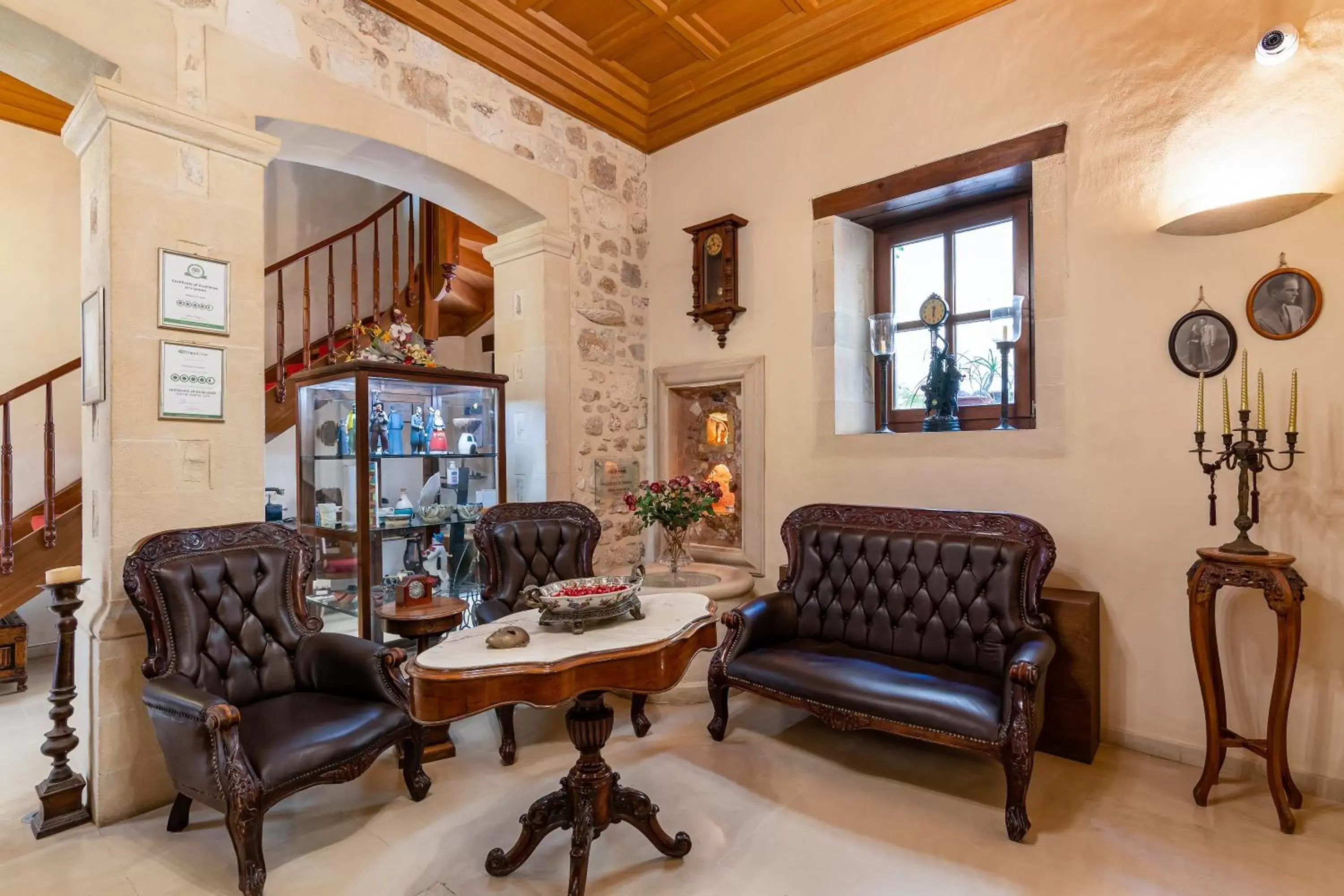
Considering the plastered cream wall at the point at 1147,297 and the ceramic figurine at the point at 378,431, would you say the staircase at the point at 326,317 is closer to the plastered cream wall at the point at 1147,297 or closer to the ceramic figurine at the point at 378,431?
the ceramic figurine at the point at 378,431

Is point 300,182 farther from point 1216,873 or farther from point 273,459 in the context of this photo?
point 1216,873

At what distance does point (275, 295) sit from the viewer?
5.29 meters

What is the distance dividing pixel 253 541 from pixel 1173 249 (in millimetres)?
4163

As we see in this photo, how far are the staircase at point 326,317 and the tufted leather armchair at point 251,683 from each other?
0.42 metres

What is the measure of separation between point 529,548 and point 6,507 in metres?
2.83

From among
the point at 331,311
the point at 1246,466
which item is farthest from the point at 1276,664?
the point at 331,311

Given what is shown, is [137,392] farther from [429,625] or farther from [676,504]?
[676,504]

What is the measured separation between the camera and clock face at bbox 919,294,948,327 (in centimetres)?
375

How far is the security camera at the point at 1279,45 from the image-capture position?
2566 millimetres

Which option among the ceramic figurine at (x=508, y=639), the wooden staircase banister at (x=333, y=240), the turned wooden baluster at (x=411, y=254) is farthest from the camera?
the turned wooden baluster at (x=411, y=254)

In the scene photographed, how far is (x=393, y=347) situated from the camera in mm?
3688

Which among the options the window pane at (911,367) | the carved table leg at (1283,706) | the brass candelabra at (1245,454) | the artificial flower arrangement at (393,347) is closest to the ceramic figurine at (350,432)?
the artificial flower arrangement at (393,347)

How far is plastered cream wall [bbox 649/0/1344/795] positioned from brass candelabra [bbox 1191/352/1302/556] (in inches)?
2.9

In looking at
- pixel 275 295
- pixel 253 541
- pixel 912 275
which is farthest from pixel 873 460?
pixel 275 295
